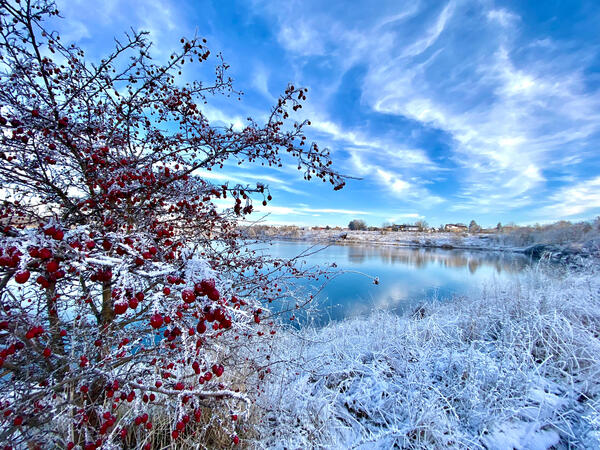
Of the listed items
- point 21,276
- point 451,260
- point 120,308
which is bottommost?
point 451,260

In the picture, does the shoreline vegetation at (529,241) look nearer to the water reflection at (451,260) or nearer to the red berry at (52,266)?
the water reflection at (451,260)

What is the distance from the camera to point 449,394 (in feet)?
9.07

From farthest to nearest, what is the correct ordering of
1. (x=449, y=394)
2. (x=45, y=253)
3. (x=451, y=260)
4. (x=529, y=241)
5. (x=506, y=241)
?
(x=506, y=241) → (x=529, y=241) → (x=451, y=260) → (x=449, y=394) → (x=45, y=253)

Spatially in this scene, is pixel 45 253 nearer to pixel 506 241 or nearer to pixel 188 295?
pixel 188 295

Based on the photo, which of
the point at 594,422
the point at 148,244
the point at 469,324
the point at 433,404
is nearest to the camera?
the point at 148,244

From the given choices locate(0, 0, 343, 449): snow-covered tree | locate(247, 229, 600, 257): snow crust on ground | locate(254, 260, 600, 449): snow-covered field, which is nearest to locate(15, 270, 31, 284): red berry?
locate(0, 0, 343, 449): snow-covered tree

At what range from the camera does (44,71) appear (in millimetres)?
1888

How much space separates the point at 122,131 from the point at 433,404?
3.82m

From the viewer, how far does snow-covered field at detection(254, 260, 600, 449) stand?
2.37 metres

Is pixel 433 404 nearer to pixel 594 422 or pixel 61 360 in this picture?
pixel 594 422

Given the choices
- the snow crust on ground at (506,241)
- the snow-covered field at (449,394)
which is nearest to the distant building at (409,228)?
the snow crust on ground at (506,241)

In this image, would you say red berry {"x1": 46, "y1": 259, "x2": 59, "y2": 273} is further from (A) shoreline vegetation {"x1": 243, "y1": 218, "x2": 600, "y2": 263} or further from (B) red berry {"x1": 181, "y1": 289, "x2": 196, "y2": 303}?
(A) shoreline vegetation {"x1": 243, "y1": 218, "x2": 600, "y2": 263}

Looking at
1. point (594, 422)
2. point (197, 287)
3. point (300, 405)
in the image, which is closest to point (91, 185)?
point (197, 287)

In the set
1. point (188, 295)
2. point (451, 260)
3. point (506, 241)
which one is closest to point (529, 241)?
point (506, 241)
